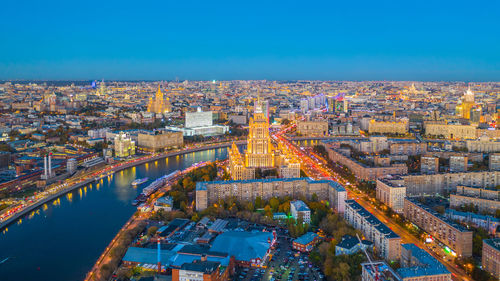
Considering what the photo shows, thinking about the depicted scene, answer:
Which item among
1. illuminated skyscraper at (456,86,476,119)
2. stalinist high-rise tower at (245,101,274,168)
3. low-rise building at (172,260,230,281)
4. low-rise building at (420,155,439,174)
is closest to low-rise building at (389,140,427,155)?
low-rise building at (420,155,439,174)

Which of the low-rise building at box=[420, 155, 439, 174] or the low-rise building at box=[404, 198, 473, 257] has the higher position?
the low-rise building at box=[420, 155, 439, 174]

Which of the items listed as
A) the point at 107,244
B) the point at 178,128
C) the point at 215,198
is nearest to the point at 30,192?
the point at 107,244

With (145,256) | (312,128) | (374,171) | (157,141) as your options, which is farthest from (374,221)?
(312,128)

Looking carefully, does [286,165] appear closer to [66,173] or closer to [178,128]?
[66,173]

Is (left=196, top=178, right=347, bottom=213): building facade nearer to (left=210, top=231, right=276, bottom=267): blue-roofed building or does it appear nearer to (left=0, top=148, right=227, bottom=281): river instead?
(left=0, top=148, right=227, bottom=281): river

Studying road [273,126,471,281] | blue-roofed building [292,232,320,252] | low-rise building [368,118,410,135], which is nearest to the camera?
road [273,126,471,281]

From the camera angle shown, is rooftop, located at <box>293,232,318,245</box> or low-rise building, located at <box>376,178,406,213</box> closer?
rooftop, located at <box>293,232,318,245</box>

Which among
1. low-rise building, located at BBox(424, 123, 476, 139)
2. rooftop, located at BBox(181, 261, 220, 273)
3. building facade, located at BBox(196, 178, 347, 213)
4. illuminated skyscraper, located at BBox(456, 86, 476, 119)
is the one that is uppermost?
illuminated skyscraper, located at BBox(456, 86, 476, 119)

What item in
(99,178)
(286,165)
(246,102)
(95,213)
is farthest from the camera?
(246,102)
